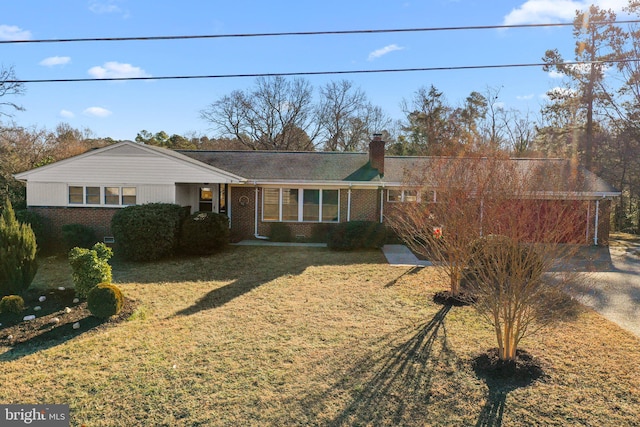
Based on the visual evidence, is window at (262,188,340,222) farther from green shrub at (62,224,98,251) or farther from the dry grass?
the dry grass

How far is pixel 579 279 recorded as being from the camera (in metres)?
4.76

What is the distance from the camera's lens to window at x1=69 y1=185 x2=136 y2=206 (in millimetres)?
14016

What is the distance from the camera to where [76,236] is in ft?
42.3

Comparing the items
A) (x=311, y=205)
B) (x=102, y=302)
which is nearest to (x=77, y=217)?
(x=311, y=205)

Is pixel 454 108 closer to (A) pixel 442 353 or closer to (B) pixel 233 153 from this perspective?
(B) pixel 233 153

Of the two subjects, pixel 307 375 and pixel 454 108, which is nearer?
pixel 307 375

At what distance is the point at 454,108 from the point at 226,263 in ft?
96.6

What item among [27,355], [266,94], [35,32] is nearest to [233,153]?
[35,32]

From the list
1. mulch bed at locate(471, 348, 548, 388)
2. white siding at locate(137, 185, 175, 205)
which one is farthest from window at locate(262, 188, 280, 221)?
mulch bed at locate(471, 348, 548, 388)

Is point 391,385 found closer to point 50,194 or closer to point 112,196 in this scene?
point 112,196

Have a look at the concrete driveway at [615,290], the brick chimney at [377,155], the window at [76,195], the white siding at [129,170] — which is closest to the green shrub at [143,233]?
the white siding at [129,170]

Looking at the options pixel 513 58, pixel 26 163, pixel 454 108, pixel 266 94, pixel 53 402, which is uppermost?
pixel 266 94

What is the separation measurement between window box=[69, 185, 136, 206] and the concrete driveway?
14.1 metres

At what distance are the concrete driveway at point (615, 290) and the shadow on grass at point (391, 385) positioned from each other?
209 centimetres
